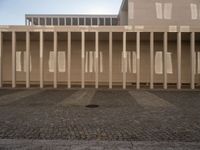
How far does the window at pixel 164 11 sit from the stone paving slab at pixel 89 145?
19.8 m

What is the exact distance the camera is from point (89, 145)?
4.62 meters

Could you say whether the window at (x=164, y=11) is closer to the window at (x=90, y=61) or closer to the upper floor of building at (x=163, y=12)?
the upper floor of building at (x=163, y=12)

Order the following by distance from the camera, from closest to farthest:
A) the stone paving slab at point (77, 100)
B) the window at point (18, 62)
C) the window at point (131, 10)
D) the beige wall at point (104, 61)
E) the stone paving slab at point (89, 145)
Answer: the stone paving slab at point (89, 145)
the stone paving slab at point (77, 100)
the window at point (131, 10)
the beige wall at point (104, 61)
the window at point (18, 62)

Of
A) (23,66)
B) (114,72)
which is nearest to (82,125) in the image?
(114,72)

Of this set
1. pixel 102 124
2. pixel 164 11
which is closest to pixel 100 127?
pixel 102 124

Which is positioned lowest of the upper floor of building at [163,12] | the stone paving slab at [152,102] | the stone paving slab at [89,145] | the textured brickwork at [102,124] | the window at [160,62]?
the stone paving slab at [89,145]

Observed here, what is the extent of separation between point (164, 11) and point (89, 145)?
68.3ft

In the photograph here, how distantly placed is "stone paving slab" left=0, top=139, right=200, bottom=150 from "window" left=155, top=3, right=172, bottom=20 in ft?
64.9

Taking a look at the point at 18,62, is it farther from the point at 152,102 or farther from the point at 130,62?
the point at 152,102

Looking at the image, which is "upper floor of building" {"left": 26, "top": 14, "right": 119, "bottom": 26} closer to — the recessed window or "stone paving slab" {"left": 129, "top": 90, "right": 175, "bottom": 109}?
the recessed window

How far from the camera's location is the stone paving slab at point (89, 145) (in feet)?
14.6

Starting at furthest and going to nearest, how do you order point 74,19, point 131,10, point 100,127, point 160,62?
point 74,19 → point 160,62 → point 131,10 → point 100,127

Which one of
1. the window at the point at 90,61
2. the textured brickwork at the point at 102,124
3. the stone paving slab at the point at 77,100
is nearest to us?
the textured brickwork at the point at 102,124

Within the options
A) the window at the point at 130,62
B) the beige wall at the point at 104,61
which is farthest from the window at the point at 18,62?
the window at the point at 130,62
